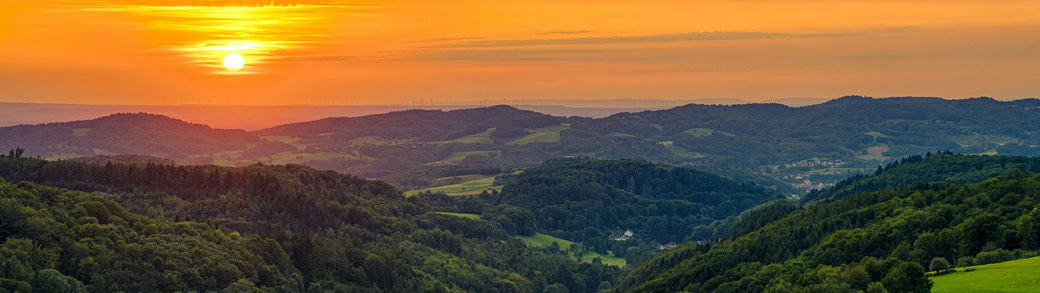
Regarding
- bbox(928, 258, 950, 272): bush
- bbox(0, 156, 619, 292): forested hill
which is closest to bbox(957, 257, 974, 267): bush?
bbox(928, 258, 950, 272): bush

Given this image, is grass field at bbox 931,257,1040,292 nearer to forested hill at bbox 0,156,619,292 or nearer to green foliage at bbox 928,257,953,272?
green foliage at bbox 928,257,953,272

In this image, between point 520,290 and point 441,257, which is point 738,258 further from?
point 441,257

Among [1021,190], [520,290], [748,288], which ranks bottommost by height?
[520,290]

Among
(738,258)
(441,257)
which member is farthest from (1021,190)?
(441,257)

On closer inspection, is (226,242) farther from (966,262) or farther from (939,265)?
(966,262)

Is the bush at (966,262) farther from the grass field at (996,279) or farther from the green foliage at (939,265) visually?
the grass field at (996,279)

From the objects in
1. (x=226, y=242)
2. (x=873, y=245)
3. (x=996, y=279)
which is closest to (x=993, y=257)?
(x=996, y=279)
